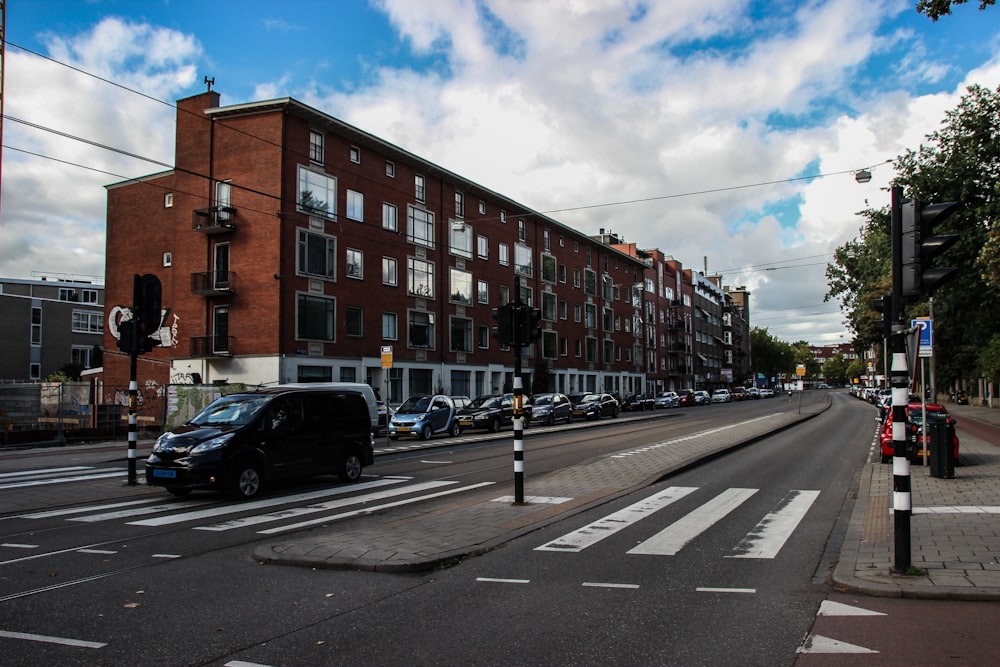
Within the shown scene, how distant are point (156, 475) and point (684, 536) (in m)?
7.57

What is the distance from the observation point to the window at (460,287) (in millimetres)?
43156

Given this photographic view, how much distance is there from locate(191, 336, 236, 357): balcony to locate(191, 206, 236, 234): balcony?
488 centimetres

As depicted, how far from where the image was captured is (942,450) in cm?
1208

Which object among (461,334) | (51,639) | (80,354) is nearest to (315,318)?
(461,334)

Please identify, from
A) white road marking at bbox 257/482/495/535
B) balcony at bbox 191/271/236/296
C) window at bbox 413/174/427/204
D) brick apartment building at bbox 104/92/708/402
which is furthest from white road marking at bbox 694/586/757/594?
window at bbox 413/174/427/204

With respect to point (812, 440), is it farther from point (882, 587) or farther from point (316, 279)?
point (316, 279)

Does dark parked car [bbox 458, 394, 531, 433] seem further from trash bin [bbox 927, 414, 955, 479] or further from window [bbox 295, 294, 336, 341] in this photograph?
trash bin [bbox 927, 414, 955, 479]

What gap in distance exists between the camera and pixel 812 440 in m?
22.4

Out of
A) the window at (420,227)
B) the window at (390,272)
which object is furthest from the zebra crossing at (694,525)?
the window at (420,227)

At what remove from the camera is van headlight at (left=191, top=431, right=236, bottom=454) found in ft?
34.8

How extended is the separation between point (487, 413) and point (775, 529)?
70.9ft

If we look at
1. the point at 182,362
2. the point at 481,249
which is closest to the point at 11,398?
the point at 182,362

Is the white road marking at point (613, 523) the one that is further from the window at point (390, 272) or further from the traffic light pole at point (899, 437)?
the window at point (390, 272)

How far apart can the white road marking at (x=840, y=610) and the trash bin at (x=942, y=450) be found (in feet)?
26.4
